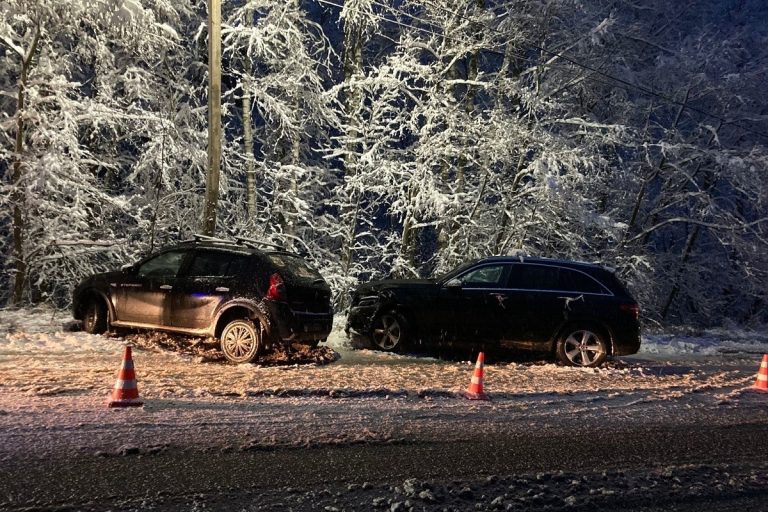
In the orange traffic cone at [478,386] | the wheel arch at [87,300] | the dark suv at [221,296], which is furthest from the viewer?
the wheel arch at [87,300]

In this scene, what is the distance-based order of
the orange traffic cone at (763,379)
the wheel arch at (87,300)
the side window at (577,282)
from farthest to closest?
the side window at (577,282)
the wheel arch at (87,300)
the orange traffic cone at (763,379)

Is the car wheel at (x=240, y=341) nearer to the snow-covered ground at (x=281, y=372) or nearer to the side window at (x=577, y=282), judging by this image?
the snow-covered ground at (x=281, y=372)

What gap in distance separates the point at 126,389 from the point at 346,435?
2.25m

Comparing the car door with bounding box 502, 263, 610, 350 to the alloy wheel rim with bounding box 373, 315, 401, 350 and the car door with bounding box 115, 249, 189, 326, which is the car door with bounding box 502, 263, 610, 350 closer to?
the alloy wheel rim with bounding box 373, 315, 401, 350

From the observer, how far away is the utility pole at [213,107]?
11.6 m

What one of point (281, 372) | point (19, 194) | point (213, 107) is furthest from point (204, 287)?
point (19, 194)

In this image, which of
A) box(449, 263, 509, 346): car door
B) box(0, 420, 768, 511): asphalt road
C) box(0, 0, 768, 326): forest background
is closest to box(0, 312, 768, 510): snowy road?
box(0, 420, 768, 511): asphalt road

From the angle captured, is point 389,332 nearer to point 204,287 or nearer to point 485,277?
point 485,277

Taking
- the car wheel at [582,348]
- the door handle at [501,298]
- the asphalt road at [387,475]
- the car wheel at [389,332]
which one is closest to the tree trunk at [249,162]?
the car wheel at [389,332]

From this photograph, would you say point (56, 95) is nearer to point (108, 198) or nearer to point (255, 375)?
point (108, 198)

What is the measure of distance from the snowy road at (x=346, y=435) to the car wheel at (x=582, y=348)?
3.05 ft

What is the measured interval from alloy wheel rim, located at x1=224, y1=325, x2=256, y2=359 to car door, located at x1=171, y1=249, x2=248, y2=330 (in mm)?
389

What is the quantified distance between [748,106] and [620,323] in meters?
14.7

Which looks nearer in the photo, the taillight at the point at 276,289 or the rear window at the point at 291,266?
the taillight at the point at 276,289
